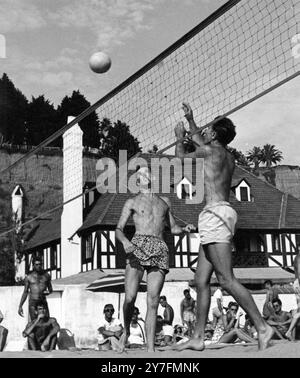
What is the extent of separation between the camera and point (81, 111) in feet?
293

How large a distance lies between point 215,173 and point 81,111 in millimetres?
84020

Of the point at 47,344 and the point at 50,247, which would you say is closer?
the point at 47,344

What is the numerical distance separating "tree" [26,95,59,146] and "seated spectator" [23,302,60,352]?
3009 inches

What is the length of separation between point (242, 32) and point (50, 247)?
41.0 m

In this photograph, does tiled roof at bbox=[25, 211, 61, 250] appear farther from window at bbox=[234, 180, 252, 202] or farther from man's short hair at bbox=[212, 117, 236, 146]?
man's short hair at bbox=[212, 117, 236, 146]

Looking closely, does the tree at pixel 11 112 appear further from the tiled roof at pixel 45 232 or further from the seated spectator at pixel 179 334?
the seated spectator at pixel 179 334

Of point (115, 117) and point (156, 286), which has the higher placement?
point (115, 117)

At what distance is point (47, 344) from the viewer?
13773 mm

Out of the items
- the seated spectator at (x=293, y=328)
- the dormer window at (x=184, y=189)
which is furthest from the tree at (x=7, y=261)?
the seated spectator at (x=293, y=328)

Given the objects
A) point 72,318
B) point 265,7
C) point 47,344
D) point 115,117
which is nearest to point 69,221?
point 72,318

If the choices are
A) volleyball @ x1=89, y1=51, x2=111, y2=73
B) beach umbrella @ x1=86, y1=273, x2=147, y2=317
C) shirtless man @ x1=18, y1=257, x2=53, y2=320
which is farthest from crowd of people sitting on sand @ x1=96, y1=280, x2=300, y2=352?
volleyball @ x1=89, y1=51, x2=111, y2=73

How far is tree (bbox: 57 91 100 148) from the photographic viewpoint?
86.8m

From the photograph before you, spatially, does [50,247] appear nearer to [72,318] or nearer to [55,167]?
[72,318]

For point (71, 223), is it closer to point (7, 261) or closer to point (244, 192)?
point (244, 192)
